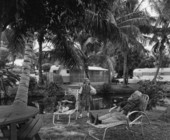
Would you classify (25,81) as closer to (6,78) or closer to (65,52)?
(6,78)

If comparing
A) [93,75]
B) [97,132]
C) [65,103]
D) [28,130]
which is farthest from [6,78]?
[93,75]

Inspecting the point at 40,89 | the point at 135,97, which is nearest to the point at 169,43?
the point at 40,89

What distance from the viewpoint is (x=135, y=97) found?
4289mm

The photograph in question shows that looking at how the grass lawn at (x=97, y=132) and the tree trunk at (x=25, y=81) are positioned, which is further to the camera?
the tree trunk at (x=25, y=81)

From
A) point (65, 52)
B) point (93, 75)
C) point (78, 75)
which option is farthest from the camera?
point (93, 75)

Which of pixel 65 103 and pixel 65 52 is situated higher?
pixel 65 52

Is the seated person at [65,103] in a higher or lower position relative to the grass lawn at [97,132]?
higher

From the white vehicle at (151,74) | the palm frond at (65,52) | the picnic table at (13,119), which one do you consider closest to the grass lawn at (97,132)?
the picnic table at (13,119)

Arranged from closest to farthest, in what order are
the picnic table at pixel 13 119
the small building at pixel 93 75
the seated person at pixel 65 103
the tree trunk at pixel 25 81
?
the picnic table at pixel 13 119
the tree trunk at pixel 25 81
the seated person at pixel 65 103
the small building at pixel 93 75

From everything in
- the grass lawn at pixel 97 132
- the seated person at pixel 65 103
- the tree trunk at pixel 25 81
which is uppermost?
the tree trunk at pixel 25 81

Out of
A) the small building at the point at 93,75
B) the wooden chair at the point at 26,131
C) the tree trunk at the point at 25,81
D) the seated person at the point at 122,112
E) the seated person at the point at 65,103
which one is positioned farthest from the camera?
the small building at the point at 93,75

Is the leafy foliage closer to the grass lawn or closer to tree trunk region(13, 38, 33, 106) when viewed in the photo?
tree trunk region(13, 38, 33, 106)

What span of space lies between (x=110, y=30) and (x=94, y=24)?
0.64 metres

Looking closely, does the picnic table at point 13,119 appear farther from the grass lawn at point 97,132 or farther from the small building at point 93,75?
the small building at point 93,75
